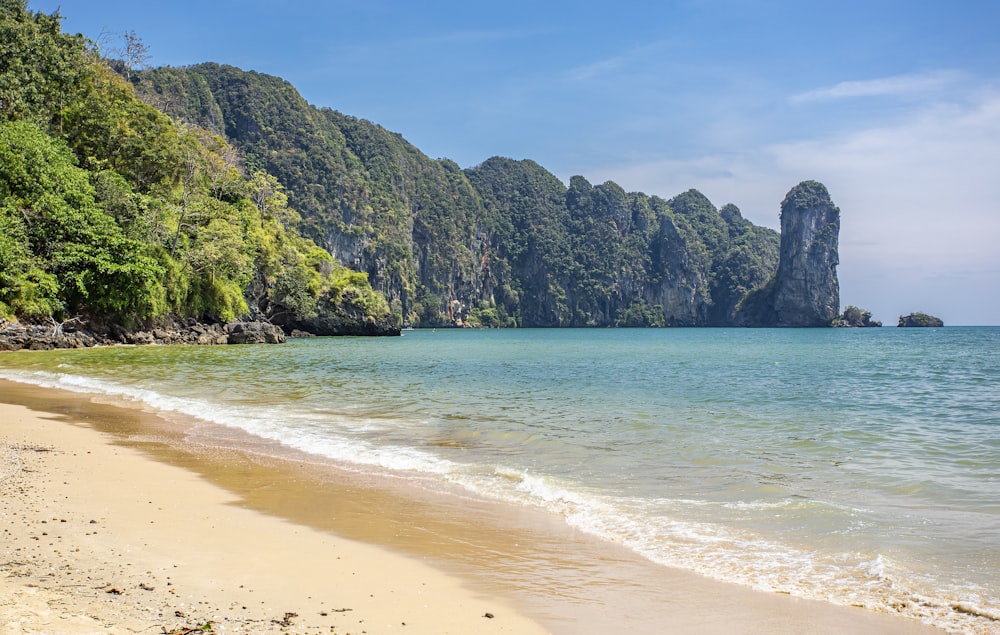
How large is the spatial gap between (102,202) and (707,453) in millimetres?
35160

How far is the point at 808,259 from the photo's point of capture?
15338 cm

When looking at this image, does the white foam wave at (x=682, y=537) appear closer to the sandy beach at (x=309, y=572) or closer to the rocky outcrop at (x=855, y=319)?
the sandy beach at (x=309, y=572)

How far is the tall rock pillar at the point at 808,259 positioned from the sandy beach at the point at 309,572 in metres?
162

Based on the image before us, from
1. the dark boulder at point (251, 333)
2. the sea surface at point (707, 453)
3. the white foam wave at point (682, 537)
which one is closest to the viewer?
the white foam wave at point (682, 537)

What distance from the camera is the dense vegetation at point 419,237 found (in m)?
129

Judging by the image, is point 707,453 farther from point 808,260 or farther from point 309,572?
point 808,260

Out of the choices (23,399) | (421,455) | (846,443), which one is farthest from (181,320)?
(846,443)

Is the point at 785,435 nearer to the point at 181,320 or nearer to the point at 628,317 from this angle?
the point at 181,320

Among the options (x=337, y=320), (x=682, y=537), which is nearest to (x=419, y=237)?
(x=337, y=320)

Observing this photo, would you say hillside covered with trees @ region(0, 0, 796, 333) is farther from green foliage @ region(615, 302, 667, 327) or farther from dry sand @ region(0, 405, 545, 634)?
green foliage @ region(615, 302, 667, 327)

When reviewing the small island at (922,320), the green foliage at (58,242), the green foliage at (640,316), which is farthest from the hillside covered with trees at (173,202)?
the small island at (922,320)

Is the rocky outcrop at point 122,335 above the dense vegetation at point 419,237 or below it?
below

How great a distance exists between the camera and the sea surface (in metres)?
5.19

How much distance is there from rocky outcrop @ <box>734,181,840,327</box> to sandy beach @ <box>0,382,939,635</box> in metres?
162
